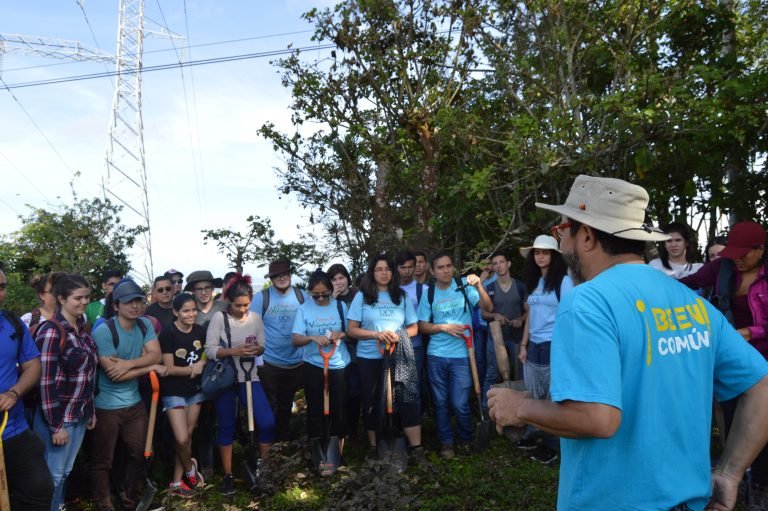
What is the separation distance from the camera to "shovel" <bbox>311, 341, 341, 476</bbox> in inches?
236

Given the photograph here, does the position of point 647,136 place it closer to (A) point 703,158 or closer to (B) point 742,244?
(A) point 703,158

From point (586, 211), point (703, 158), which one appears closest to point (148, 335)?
point (586, 211)

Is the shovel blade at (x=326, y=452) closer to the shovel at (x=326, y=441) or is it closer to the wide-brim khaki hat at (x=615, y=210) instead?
the shovel at (x=326, y=441)

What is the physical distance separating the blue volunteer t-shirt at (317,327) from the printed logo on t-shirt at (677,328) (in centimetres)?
459

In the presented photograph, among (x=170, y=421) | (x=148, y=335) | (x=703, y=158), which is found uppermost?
(x=703, y=158)

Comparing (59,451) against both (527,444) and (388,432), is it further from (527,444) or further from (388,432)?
(527,444)

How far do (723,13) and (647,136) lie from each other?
2086 mm

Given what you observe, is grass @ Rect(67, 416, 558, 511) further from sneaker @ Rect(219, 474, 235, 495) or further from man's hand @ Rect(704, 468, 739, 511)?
man's hand @ Rect(704, 468, 739, 511)

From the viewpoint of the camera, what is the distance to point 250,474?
5660mm

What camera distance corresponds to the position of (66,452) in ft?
15.1

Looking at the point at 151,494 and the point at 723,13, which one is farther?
the point at 723,13

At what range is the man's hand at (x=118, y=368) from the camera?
501 centimetres

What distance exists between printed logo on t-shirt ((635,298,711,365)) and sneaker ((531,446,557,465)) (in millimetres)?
4568

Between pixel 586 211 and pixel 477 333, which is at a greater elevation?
pixel 586 211
